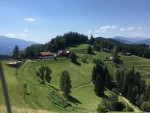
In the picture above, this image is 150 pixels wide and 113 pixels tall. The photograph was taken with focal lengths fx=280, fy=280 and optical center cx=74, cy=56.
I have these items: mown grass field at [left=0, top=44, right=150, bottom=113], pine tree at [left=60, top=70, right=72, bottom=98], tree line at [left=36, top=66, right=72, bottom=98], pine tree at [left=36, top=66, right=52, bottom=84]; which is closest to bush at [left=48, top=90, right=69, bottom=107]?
mown grass field at [left=0, top=44, right=150, bottom=113]

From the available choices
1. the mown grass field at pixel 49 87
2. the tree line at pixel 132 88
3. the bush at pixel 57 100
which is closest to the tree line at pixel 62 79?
the mown grass field at pixel 49 87

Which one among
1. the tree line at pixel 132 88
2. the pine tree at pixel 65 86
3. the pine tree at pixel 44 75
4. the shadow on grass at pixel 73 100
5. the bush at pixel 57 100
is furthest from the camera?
the pine tree at pixel 44 75

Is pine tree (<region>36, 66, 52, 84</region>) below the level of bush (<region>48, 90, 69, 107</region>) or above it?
above

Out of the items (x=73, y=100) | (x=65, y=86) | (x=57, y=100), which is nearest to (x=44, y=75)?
(x=65, y=86)

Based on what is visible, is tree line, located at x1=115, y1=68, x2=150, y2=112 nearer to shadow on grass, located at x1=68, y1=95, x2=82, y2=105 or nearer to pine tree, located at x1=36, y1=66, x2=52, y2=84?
shadow on grass, located at x1=68, y1=95, x2=82, y2=105

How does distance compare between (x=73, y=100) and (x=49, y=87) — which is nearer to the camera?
(x=73, y=100)

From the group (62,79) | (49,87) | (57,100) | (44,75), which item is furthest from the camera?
(44,75)

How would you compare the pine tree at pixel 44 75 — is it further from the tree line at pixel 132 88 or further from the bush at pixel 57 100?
the tree line at pixel 132 88

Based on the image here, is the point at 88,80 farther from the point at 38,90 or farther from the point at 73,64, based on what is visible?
the point at 38,90

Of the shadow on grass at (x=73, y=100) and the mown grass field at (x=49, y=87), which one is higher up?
the mown grass field at (x=49, y=87)

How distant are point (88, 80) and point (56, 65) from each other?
3114cm

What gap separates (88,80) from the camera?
468 ft

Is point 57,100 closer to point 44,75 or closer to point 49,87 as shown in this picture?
point 49,87

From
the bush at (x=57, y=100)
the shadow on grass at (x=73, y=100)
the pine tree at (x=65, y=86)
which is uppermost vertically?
the pine tree at (x=65, y=86)
